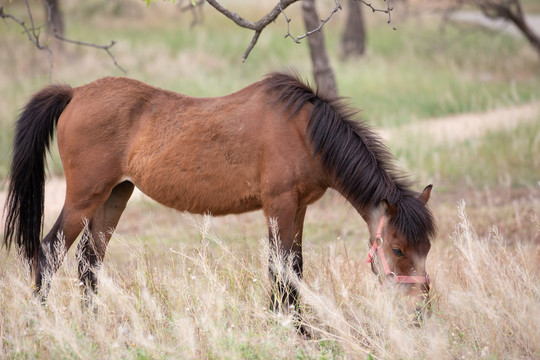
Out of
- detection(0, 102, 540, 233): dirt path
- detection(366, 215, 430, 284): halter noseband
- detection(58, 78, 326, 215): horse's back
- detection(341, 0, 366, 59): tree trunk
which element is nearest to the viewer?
detection(366, 215, 430, 284): halter noseband

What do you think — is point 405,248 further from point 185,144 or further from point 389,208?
point 185,144

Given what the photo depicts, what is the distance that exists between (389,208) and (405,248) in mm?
304

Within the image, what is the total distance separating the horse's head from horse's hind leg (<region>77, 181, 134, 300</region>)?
225 cm

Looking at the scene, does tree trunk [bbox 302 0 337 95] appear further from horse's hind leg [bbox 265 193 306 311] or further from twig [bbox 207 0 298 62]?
horse's hind leg [bbox 265 193 306 311]

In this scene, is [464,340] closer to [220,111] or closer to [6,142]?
[220,111]

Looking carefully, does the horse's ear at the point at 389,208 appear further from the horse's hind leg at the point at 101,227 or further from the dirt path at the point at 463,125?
the dirt path at the point at 463,125

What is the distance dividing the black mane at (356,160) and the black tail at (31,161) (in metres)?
1.91

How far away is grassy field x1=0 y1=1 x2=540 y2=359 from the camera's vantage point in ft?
12.8

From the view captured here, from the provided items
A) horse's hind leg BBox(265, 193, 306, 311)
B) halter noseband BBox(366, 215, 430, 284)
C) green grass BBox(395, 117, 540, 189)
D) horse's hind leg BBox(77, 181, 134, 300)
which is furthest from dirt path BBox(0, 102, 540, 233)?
halter noseband BBox(366, 215, 430, 284)

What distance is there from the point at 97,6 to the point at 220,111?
21652mm

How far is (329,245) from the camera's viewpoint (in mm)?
5465

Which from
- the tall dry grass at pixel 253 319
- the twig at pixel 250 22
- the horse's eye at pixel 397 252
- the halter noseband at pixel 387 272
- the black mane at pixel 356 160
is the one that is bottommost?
the tall dry grass at pixel 253 319

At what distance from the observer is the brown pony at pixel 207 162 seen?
14.6 feet

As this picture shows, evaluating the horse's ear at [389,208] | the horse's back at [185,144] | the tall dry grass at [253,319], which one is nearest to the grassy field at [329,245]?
the tall dry grass at [253,319]
